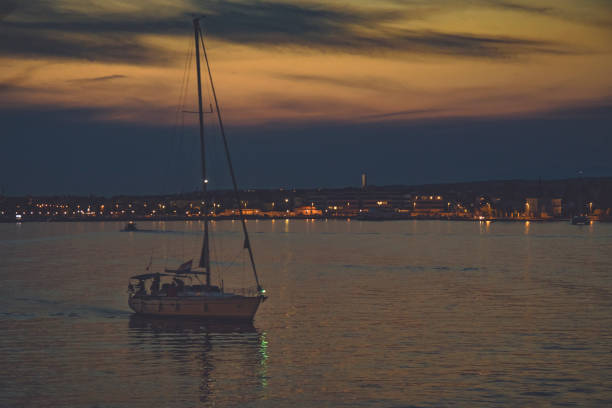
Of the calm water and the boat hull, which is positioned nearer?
the calm water

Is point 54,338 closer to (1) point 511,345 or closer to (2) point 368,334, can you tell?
(2) point 368,334

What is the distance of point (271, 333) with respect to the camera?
127ft

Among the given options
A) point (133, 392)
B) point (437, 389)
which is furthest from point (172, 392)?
point (437, 389)

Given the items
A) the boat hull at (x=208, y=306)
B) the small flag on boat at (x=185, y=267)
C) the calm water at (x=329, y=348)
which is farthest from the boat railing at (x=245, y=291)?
the small flag on boat at (x=185, y=267)

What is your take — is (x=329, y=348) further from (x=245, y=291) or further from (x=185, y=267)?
(x=245, y=291)

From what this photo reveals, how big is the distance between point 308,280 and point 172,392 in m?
43.6

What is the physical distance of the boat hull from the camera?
1544 inches

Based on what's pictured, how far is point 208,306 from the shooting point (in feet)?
129

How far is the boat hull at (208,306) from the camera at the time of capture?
3922 cm

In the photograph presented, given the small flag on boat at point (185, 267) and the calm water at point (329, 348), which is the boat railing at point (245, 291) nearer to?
the calm water at point (329, 348)

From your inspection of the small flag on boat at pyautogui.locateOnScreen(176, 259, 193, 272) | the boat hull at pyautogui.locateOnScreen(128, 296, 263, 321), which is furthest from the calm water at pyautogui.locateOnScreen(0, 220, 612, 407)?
the small flag on boat at pyautogui.locateOnScreen(176, 259, 193, 272)

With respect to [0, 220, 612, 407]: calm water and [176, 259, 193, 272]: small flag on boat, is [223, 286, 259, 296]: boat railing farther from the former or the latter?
[176, 259, 193, 272]: small flag on boat

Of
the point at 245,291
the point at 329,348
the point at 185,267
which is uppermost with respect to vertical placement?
the point at 185,267

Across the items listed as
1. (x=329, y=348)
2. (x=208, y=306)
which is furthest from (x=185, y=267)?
(x=329, y=348)
